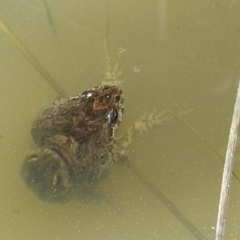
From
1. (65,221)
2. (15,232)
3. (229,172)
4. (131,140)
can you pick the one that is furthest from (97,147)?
(229,172)

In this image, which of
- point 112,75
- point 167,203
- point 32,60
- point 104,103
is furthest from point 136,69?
point 167,203

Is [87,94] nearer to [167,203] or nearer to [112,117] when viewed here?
[112,117]

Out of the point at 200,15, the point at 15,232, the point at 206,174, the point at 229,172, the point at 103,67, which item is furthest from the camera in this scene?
the point at 200,15

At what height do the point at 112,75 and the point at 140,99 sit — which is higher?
the point at 112,75

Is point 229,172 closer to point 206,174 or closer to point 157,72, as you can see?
point 206,174

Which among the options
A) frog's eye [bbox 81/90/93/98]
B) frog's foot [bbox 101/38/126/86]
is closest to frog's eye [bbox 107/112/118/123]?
frog's eye [bbox 81/90/93/98]

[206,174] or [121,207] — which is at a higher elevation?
[121,207]
